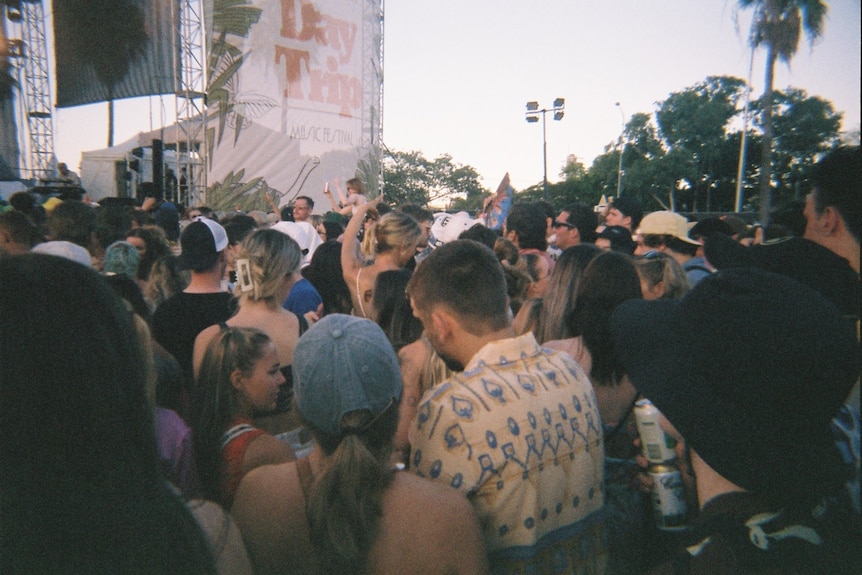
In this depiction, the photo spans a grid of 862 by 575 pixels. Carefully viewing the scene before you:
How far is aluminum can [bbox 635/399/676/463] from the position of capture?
5.82 feet

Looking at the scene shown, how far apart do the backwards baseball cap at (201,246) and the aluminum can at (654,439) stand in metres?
2.47

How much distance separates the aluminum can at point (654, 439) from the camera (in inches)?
69.9

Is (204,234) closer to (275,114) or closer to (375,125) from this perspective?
(275,114)

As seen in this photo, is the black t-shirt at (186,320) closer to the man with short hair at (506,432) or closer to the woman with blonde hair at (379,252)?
the woman with blonde hair at (379,252)

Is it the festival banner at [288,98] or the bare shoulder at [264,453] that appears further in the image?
the festival banner at [288,98]

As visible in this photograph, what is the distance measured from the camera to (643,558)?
2.12 meters

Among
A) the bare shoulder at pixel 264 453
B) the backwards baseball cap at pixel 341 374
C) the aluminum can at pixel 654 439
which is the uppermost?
the backwards baseball cap at pixel 341 374

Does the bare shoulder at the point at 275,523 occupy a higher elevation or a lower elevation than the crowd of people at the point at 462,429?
lower

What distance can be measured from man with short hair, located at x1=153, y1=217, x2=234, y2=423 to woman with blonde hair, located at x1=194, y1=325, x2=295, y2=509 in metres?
0.80

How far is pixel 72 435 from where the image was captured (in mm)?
904

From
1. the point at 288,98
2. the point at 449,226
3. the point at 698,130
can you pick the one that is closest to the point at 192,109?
the point at 288,98

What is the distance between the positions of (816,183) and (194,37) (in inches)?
608

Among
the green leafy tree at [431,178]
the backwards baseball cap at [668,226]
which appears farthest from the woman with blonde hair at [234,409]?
the green leafy tree at [431,178]

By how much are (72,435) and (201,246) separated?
100 inches
